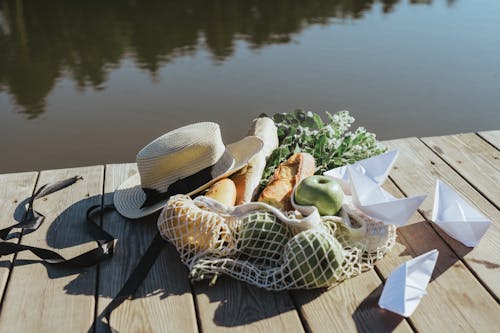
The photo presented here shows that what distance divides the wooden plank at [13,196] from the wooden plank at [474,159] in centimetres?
215

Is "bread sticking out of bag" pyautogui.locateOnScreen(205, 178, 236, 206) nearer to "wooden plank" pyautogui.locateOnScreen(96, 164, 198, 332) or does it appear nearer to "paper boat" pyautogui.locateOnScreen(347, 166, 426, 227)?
"wooden plank" pyautogui.locateOnScreen(96, 164, 198, 332)

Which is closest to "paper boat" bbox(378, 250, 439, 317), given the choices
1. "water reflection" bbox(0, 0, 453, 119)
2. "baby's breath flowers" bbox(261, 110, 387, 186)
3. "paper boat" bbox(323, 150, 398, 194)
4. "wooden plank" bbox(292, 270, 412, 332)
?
"wooden plank" bbox(292, 270, 412, 332)

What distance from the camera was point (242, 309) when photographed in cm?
200

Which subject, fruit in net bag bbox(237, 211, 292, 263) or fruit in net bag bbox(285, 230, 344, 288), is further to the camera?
fruit in net bag bbox(237, 211, 292, 263)

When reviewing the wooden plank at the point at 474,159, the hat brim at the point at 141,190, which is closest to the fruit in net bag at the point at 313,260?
the hat brim at the point at 141,190

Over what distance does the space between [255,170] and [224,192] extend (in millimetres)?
251

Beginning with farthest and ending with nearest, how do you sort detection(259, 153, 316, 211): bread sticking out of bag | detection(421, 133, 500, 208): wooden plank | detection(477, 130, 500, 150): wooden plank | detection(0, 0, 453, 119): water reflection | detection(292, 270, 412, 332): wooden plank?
detection(0, 0, 453, 119): water reflection → detection(477, 130, 500, 150): wooden plank → detection(421, 133, 500, 208): wooden plank → detection(259, 153, 316, 211): bread sticking out of bag → detection(292, 270, 412, 332): wooden plank

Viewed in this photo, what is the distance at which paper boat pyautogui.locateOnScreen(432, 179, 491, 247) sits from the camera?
2307 mm

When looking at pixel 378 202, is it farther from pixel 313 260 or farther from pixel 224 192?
pixel 224 192

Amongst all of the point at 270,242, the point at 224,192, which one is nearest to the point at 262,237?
the point at 270,242

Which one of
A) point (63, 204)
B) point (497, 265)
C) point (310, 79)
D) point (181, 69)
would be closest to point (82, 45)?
point (181, 69)

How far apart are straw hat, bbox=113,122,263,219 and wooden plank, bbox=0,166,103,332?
26 centimetres

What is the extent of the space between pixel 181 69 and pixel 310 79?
1.55 meters

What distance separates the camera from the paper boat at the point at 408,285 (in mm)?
1927
